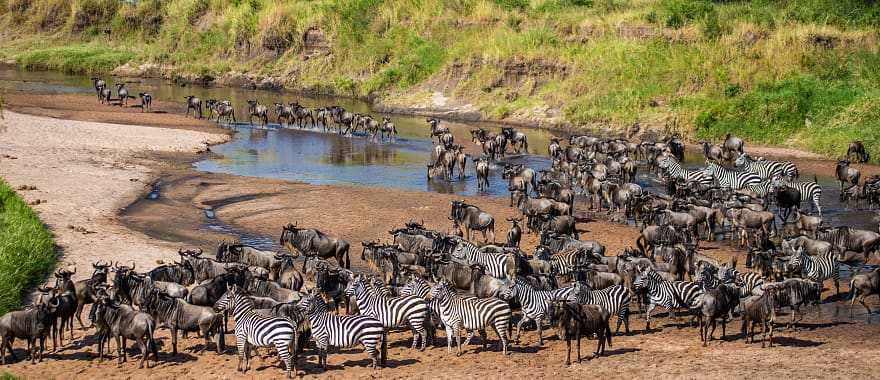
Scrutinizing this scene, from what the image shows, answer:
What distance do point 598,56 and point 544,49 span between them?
10.2 ft

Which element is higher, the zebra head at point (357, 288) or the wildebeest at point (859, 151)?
the wildebeest at point (859, 151)

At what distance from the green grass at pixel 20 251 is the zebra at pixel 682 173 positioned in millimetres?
18017

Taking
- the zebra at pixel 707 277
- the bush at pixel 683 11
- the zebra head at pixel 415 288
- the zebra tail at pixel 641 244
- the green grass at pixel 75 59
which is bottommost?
the zebra tail at pixel 641 244

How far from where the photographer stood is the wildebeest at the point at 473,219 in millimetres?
25125

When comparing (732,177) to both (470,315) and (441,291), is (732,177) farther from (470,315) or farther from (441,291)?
(470,315)

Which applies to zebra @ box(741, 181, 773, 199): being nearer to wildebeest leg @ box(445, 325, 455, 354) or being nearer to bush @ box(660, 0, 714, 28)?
wildebeest leg @ box(445, 325, 455, 354)

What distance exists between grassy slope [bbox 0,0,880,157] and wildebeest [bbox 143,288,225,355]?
3034cm

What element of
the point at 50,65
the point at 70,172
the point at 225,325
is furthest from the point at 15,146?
the point at 50,65

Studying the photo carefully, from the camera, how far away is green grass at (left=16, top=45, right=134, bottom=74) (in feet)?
240

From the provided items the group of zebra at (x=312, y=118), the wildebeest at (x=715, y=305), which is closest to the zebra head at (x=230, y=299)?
the wildebeest at (x=715, y=305)

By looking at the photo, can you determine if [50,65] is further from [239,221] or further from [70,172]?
[239,221]

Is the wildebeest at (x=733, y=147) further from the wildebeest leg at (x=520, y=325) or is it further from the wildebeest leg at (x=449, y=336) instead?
the wildebeest leg at (x=449, y=336)

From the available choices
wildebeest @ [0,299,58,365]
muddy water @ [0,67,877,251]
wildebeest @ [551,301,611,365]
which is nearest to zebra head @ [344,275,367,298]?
wildebeest @ [551,301,611,365]

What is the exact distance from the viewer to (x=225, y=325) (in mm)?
17625
